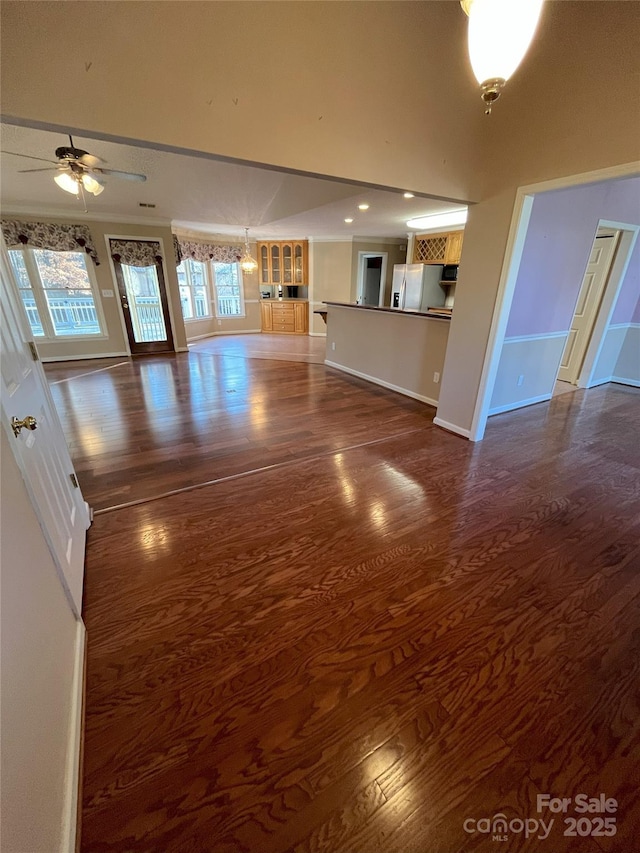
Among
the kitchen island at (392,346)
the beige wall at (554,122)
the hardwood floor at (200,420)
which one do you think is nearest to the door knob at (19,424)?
the hardwood floor at (200,420)

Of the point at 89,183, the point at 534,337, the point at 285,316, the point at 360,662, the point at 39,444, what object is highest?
the point at 89,183

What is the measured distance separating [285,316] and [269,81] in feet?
26.6

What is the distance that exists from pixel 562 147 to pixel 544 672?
3059 millimetres

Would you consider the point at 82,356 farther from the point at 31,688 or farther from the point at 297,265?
the point at 31,688

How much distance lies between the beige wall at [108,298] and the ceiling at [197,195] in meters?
0.19

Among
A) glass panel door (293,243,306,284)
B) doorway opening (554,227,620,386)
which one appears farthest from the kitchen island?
glass panel door (293,243,306,284)

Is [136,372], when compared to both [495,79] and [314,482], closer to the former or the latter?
[314,482]

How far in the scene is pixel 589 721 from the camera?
1.20m

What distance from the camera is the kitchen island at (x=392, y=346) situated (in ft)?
13.3

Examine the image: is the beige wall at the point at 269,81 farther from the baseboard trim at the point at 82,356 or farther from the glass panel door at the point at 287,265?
the glass panel door at the point at 287,265

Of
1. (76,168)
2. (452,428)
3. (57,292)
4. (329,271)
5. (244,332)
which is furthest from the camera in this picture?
(244,332)

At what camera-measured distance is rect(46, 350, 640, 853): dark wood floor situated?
99 centimetres

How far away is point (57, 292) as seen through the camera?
6000mm

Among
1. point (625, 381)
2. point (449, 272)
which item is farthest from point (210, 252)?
point (625, 381)
